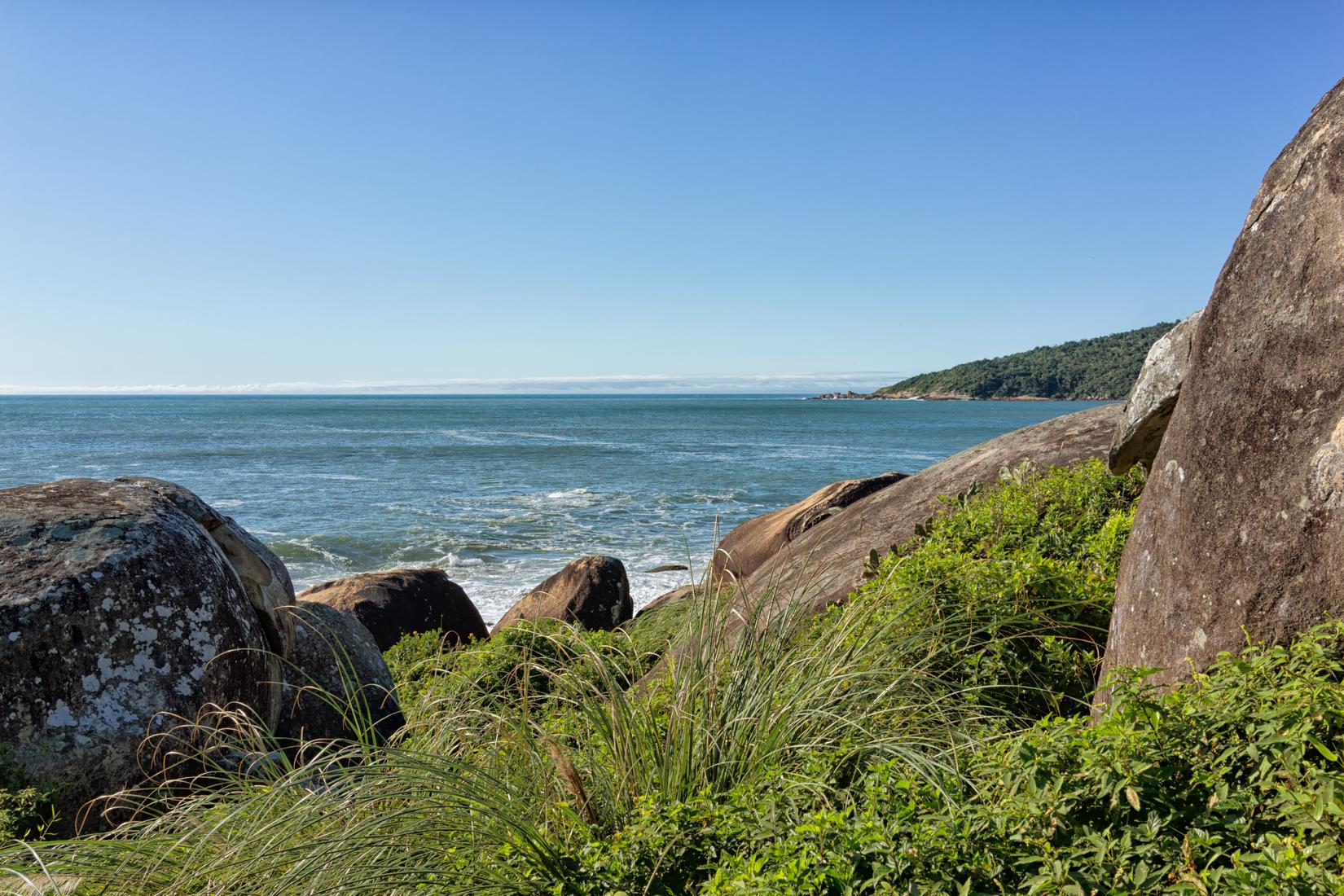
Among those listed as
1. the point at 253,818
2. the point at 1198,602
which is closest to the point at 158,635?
the point at 253,818

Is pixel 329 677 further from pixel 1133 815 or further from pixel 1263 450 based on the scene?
pixel 1263 450

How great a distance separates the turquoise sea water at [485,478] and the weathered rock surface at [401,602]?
127 inches

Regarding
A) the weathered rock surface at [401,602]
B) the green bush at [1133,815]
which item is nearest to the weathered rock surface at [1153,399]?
the green bush at [1133,815]

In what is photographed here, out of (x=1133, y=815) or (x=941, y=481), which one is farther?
(x=941, y=481)

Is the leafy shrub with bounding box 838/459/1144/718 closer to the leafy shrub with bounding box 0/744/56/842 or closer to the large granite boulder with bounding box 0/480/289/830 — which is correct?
the large granite boulder with bounding box 0/480/289/830

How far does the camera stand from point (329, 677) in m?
6.71

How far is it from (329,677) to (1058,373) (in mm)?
152652

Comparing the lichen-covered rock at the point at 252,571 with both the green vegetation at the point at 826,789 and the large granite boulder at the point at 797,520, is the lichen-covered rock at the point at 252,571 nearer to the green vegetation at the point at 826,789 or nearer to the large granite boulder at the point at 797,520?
the green vegetation at the point at 826,789

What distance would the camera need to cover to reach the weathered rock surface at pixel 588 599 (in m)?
11.9

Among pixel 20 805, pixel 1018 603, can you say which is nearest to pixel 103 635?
pixel 20 805

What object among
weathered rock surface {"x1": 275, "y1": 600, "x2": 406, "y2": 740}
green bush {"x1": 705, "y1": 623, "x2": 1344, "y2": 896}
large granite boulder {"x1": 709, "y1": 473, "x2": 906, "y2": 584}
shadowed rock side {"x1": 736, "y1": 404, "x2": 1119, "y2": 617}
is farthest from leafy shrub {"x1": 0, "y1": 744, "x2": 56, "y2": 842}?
large granite boulder {"x1": 709, "y1": 473, "x2": 906, "y2": 584}

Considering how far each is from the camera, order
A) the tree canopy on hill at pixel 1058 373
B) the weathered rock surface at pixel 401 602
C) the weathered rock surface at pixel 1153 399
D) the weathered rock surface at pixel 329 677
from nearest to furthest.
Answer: the weathered rock surface at pixel 1153 399
the weathered rock surface at pixel 329 677
the weathered rock surface at pixel 401 602
the tree canopy on hill at pixel 1058 373

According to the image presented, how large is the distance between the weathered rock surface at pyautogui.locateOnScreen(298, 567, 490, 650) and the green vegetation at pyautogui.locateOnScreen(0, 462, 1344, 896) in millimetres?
6828

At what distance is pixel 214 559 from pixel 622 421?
94333 millimetres
